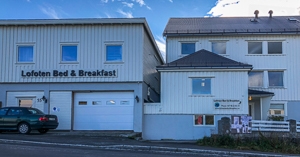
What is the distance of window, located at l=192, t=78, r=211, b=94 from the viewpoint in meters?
20.3

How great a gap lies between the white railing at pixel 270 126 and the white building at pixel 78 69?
6394 mm

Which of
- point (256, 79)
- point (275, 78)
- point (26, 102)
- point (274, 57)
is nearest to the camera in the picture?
point (26, 102)

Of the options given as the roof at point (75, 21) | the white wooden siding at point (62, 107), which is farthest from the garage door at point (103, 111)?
the roof at point (75, 21)

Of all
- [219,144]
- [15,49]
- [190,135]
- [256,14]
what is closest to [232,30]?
[256,14]

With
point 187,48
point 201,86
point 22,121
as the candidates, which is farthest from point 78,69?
point 187,48

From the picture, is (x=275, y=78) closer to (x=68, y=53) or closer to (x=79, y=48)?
(x=79, y=48)

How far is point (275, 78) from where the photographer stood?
24.9 meters

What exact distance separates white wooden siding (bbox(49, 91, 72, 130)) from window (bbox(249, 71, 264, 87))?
1285 centimetres

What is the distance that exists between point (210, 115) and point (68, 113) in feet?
27.3

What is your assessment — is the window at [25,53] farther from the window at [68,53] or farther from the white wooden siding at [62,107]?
the white wooden siding at [62,107]

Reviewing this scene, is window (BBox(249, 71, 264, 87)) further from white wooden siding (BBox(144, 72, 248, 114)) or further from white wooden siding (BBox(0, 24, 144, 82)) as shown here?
white wooden siding (BBox(0, 24, 144, 82))

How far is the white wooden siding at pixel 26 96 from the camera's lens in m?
20.7

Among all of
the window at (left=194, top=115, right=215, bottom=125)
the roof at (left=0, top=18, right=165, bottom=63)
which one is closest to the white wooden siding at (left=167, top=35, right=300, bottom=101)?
the roof at (left=0, top=18, right=165, bottom=63)

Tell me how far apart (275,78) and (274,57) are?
1.50 meters
